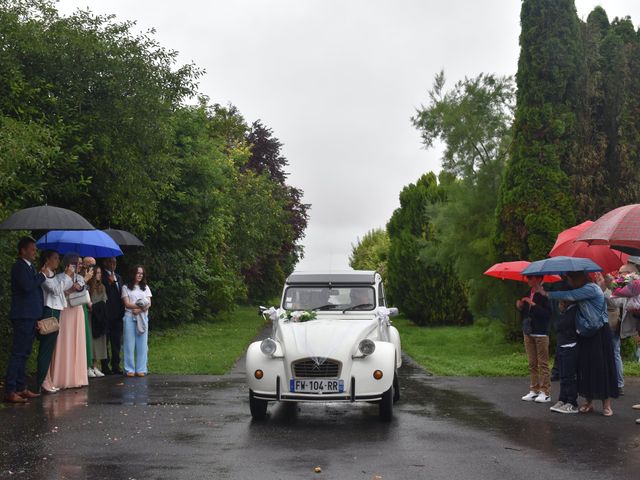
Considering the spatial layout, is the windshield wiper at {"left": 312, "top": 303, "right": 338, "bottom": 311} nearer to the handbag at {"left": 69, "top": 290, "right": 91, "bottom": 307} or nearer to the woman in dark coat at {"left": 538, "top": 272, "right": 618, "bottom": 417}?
the woman in dark coat at {"left": 538, "top": 272, "right": 618, "bottom": 417}

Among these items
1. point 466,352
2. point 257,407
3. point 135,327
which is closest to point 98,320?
point 135,327

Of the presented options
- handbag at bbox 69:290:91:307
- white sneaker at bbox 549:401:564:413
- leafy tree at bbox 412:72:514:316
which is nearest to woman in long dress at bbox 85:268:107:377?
handbag at bbox 69:290:91:307

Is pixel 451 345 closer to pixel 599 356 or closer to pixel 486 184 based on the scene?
pixel 486 184

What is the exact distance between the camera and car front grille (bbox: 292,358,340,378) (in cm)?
1040

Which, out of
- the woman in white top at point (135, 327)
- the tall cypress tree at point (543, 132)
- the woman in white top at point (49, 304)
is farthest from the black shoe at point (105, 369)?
the tall cypress tree at point (543, 132)

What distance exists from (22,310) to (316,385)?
4.45 m

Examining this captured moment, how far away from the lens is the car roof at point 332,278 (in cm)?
1230

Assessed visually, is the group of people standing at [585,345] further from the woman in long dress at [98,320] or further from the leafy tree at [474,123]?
the leafy tree at [474,123]

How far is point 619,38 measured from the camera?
23000 millimetres

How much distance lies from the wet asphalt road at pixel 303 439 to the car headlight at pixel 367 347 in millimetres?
864

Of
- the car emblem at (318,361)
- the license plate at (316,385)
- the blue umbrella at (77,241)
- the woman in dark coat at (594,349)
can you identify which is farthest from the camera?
the blue umbrella at (77,241)

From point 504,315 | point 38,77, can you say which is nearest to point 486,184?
point 504,315

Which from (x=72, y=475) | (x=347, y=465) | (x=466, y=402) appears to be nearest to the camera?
(x=72, y=475)

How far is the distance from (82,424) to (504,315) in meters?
17.2
